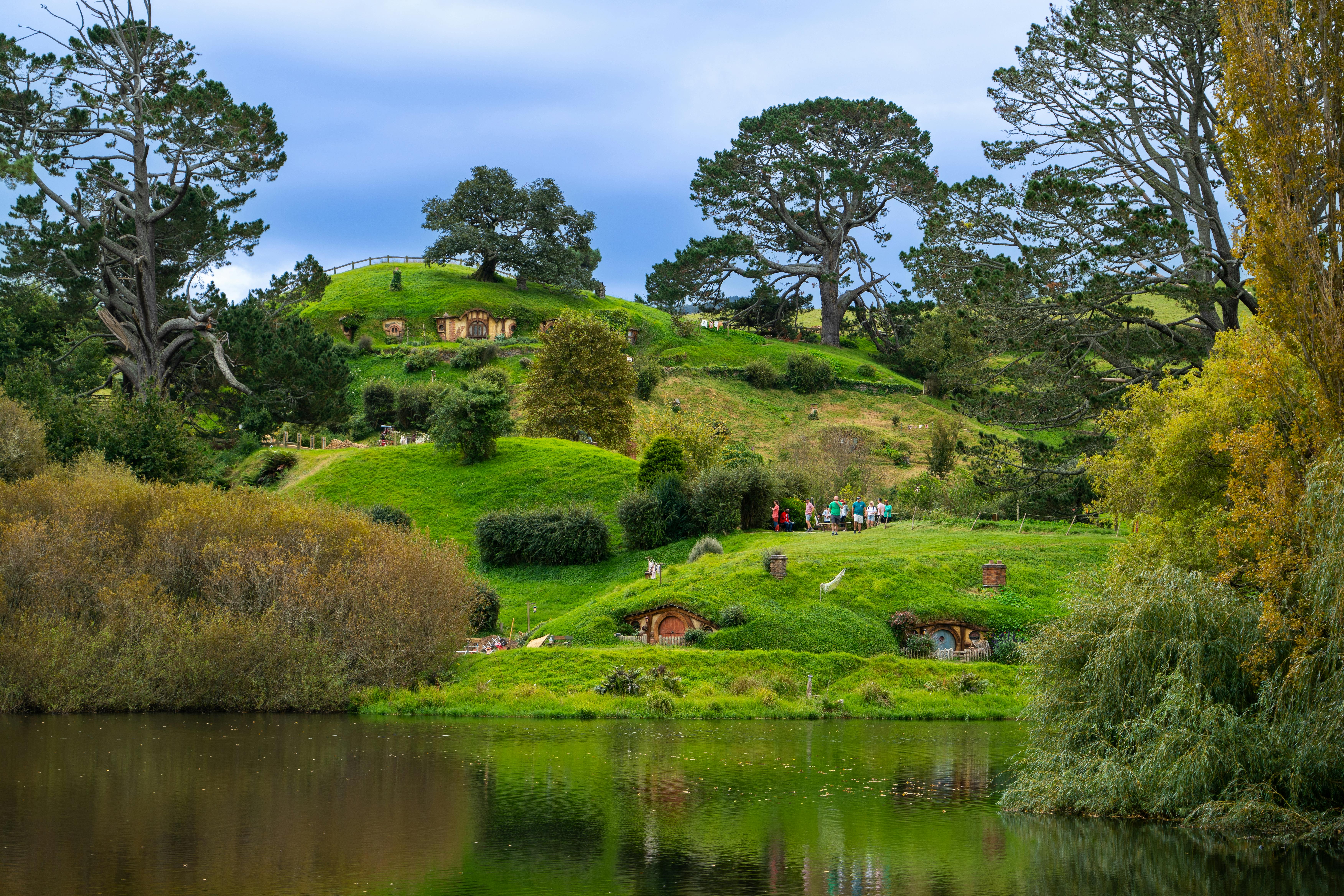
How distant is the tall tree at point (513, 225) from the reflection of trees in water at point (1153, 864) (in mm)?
95053

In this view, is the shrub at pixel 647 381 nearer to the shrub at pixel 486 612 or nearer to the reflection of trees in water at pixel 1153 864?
the shrub at pixel 486 612

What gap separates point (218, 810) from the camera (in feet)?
60.6

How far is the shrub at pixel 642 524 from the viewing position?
53.2 meters

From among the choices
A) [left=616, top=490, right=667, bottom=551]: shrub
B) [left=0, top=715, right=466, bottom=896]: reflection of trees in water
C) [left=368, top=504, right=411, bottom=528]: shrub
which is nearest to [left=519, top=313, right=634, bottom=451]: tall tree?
[left=616, top=490, right=667, bottom=551]: shrub

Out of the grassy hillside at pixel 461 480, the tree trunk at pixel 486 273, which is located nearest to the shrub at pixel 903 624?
the grassy hillside at pixel 461 480

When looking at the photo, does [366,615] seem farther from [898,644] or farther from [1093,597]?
[1093,597]

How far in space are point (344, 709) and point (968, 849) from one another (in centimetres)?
2216

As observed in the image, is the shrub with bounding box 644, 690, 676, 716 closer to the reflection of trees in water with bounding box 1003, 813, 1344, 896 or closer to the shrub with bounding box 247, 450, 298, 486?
the reflection of trees in water with bounding box 1003, 813, 1344, 896

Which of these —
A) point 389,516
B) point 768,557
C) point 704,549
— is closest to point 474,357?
point 389,516

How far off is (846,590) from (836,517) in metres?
14.1

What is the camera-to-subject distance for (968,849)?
16.7 meters

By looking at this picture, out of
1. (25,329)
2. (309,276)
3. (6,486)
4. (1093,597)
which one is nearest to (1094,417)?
(1093,597)

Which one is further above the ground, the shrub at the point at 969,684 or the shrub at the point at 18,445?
the shrub at the point at 18,445

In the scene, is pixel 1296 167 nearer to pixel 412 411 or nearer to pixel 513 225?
pixel 412 411
